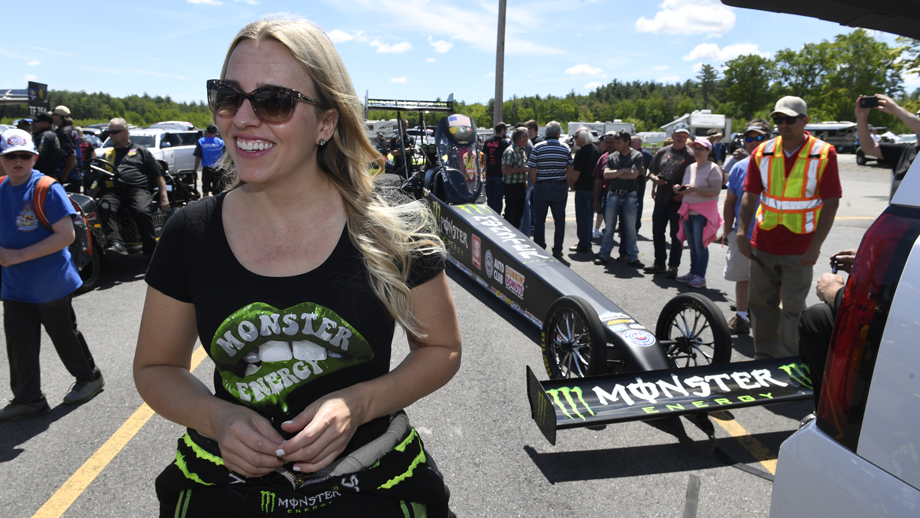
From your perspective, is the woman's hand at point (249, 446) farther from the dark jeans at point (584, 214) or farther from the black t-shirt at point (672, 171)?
the dark jeans at point (584, 214)

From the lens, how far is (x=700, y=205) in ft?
21.4

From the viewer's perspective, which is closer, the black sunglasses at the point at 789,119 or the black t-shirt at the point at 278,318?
the black t-shirt at the point at 278,318

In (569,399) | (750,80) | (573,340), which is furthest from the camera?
(750,80)

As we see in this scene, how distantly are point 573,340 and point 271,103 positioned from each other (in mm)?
2829

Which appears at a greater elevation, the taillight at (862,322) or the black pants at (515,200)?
the taillight at (862,322)

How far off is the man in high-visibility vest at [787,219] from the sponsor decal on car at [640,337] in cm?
130

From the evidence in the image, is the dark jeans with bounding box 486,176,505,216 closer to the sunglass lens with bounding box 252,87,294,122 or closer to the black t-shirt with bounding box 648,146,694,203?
the black t-shirt with bounding box 648,146,694,203

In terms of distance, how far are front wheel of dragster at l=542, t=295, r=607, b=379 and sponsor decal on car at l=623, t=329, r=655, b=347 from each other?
0.28 m

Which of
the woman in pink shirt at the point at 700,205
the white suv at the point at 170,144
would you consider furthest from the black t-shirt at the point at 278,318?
the white suv at the point at 170,144

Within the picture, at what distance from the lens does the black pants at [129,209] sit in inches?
264

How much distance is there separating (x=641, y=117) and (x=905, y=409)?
4158 inches

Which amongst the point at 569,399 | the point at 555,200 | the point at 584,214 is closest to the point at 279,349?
the point at 569,399

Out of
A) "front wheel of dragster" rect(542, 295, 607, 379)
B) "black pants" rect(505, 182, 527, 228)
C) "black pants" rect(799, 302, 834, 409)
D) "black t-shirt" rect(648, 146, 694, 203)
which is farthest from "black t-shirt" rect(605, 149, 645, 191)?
"black pants" rect(799, 302, 834, 409)

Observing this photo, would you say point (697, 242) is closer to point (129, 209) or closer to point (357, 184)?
point (357, 184)
